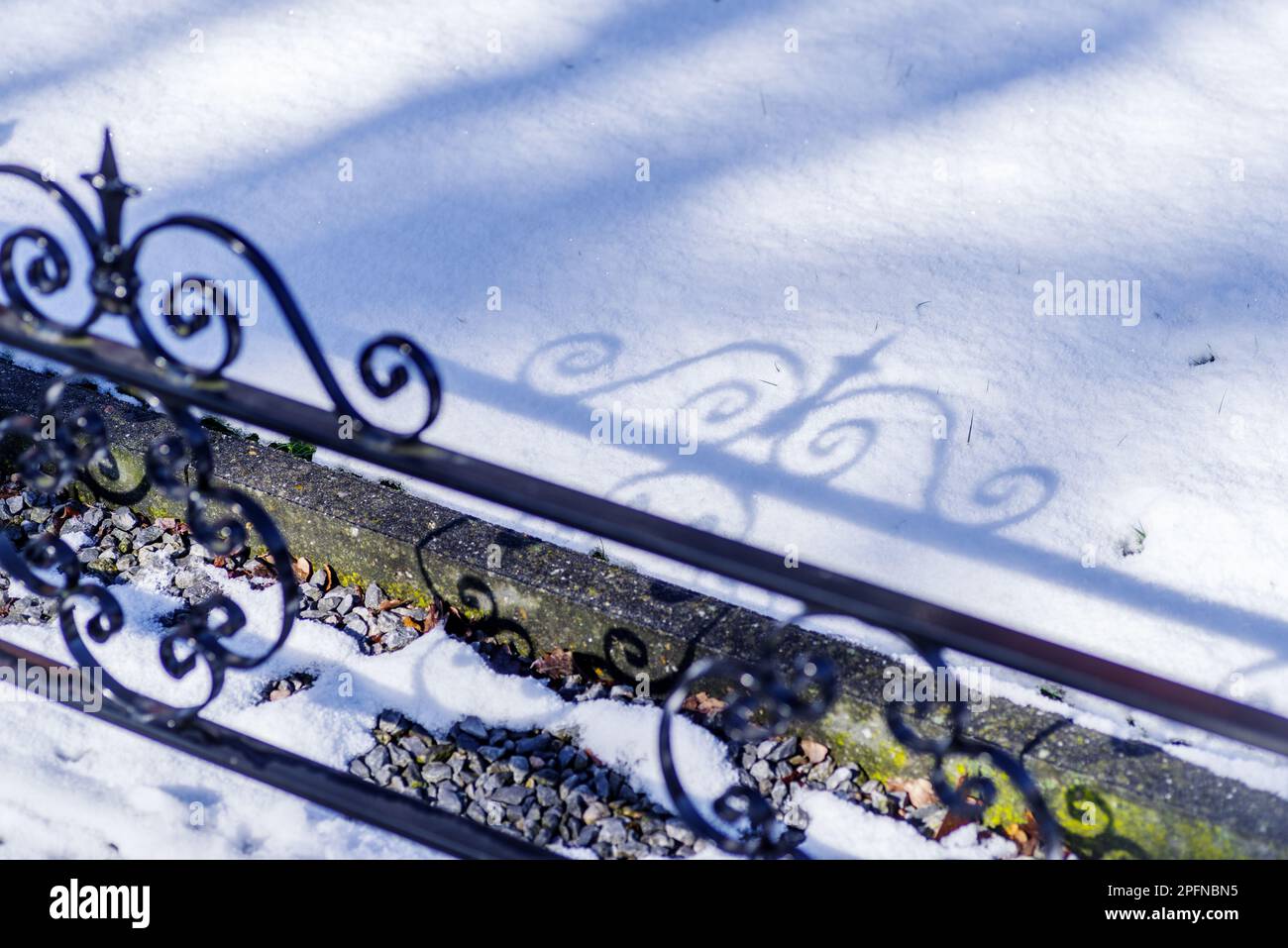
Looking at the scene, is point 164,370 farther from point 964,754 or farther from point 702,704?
point 702,704

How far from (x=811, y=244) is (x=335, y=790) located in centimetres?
224

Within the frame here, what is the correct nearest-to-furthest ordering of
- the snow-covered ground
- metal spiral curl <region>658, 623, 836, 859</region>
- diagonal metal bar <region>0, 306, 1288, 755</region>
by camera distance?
1. diagonal metal bar <region>0, 306, 1288, 755</region>
2. metal spiral curl <region>658, 623, 836, 859</region>
3. the snow-covered ground

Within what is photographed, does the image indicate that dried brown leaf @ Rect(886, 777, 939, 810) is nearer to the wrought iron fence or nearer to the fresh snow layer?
the fresh snow layer

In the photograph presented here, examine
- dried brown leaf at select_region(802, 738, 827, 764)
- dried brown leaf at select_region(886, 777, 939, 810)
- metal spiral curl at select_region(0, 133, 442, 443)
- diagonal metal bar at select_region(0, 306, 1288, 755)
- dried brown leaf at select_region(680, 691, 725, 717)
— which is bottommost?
dried brown leaf at select_region(886, 777, 939, 810)

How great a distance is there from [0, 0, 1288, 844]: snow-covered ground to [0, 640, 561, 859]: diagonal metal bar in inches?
38.6

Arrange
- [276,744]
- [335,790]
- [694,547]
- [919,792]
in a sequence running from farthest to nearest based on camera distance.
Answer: [276,744]
[919,792]
[335,790]
[694,547]

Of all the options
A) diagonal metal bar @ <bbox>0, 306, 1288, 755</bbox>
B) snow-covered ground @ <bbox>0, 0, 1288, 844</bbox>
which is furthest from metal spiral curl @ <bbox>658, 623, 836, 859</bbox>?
snow-covered ground @ <bbox>0, 0, 1288, 844</bbox>

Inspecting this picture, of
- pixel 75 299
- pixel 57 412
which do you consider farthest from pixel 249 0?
pixel 57 412

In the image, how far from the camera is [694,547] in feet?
5.26

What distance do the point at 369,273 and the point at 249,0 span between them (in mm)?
1703

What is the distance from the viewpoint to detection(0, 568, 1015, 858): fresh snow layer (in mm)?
2412

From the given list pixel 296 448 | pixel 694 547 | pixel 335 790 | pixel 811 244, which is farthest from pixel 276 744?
pixel 811 244

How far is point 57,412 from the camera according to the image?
320cm
